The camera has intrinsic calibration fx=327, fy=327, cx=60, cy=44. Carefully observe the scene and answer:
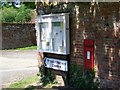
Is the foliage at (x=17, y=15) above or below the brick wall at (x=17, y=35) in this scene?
above

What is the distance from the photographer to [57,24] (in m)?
9.10

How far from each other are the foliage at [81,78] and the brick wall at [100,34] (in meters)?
0.19

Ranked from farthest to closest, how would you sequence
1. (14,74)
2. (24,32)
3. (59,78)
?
(24,32), (14,74), (59,78)

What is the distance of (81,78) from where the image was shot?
845 cm

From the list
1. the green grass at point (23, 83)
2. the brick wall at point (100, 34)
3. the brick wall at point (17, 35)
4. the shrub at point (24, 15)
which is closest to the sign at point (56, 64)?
the brick wall at point (100, 34)

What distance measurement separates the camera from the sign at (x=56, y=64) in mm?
9009

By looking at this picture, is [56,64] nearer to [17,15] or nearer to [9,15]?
[17,15]

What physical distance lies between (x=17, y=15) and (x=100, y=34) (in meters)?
25.4

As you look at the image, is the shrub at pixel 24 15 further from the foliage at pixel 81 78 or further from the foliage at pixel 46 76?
the foliage at pixel 81 78

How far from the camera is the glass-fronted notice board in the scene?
28.8 ft

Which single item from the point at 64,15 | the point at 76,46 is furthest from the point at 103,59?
the point at 64,15

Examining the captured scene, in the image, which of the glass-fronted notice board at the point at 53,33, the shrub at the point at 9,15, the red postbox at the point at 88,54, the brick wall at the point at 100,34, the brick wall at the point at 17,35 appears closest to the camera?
the brick wall at the point at 100,34

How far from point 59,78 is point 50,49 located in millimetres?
872

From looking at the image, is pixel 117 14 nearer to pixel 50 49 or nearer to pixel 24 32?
pixel 50 49
